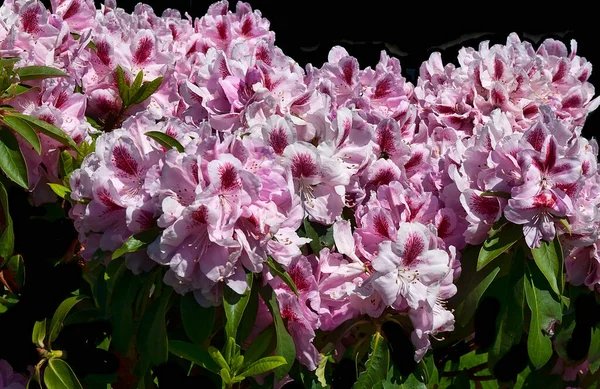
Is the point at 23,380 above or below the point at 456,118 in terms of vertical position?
below

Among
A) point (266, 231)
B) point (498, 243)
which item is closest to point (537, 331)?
point (498, 243)

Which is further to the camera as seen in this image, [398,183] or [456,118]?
[456,118]

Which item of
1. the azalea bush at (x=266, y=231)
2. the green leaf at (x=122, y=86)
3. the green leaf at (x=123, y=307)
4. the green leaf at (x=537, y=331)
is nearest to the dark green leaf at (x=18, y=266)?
the azalea bush at (x=266, y=231)

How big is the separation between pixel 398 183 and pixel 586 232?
1.31 ft

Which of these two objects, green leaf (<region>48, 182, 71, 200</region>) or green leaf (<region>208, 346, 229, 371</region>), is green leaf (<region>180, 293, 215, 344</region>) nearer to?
green leaf (<region>208, 346, 229, 371</region>)

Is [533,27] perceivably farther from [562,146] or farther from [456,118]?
[562,146]

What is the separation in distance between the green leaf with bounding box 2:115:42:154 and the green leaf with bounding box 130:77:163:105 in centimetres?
36

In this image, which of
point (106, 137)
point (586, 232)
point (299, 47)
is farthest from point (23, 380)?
point (299, 47)

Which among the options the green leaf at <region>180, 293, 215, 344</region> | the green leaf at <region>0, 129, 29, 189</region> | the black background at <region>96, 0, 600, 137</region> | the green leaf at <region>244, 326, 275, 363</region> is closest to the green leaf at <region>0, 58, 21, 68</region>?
the green leaf at <region>0, 129, 29, 189</region>

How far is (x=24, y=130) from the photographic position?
1.76 meters

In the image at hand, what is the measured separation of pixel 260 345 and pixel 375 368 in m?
0.24

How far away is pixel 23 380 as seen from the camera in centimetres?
199

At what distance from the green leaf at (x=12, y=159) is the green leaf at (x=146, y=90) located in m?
0.36

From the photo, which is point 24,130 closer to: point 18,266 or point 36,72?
point 36,72
